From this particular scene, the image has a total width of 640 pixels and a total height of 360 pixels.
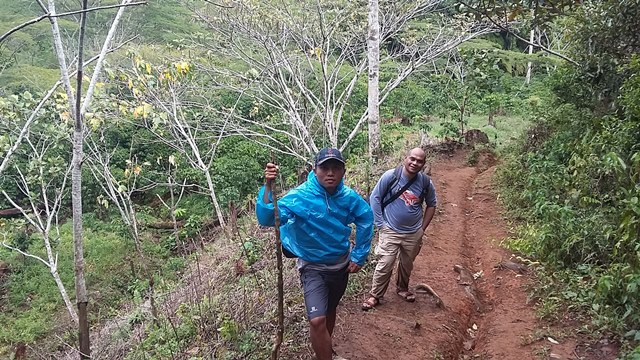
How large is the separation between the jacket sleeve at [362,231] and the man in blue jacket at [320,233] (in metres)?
0.03

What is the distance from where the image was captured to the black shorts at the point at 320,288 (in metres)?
3.75

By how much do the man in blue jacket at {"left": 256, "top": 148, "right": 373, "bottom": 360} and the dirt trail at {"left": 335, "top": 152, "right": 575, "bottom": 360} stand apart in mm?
1091

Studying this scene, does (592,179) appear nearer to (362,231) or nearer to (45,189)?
(362,231)

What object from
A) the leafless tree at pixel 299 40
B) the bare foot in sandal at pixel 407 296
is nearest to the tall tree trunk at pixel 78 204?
the bare foot in sandal at pixel 407 296

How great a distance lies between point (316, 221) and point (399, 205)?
178cm

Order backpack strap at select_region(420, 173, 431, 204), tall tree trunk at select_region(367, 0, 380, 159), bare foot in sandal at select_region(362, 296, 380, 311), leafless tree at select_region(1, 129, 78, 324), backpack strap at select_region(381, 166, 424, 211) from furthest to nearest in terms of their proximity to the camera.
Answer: leafless tree at select_region(1, 129, 78, 324)
tall tree trunk at select_region(367, 0, 380, 159)
bare foot in sandal at select_region(362, 296, 380, 311)
backpack strap at select_region(420, 173, 431, 204)
backpack strap at select_region(381, 166, 424, 211)

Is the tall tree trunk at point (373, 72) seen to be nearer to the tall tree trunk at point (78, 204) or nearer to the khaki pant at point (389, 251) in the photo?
the khaki pant at point (389, 251)

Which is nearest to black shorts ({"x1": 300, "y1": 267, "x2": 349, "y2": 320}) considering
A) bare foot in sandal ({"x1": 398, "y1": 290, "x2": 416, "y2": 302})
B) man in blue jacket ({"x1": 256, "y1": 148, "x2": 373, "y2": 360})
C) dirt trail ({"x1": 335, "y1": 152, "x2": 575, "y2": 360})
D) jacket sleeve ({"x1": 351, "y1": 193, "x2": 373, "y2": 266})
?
man in blue jacket ({"x1": 256, "y1": 148, "x2": 373, "y2": 360})

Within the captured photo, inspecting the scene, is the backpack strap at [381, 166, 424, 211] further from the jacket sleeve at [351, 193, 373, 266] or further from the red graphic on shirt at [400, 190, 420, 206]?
the jacket sleeve at [351, 193, 373, 266]

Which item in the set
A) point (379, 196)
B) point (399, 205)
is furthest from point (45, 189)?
point (399, 205)

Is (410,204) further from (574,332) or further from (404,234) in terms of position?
(574,332)

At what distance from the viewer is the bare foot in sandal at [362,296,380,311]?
552cm

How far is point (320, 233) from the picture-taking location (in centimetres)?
379

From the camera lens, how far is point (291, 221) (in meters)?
3.74
